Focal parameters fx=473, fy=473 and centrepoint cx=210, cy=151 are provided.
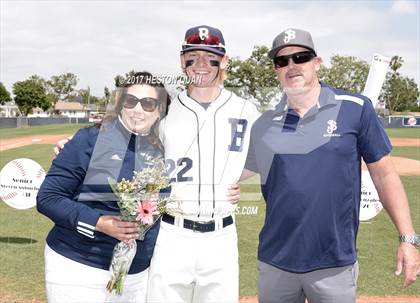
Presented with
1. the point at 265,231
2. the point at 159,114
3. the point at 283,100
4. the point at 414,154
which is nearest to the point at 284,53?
the point at 283,100

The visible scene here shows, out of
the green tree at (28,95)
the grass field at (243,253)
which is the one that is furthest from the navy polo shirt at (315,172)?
the green tree at (28,95)

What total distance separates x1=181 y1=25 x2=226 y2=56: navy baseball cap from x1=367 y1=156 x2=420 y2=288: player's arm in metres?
1.47

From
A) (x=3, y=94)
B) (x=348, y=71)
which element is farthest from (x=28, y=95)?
(x=348, y=71)

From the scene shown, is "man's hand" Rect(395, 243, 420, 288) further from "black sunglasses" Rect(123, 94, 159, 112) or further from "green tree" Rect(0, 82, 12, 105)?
"green tree" Rect(0, 82, 12, 105)

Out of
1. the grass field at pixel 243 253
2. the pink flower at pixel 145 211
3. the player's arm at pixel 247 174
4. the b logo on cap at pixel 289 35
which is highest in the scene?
the b logo on cap at pixel 289 35

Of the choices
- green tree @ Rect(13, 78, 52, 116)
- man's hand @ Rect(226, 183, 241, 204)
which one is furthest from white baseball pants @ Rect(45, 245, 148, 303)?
green tree @ Rect(13, 78, 52, 116)

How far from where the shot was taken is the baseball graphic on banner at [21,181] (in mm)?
8570

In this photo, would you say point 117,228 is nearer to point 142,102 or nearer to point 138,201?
point 138,201

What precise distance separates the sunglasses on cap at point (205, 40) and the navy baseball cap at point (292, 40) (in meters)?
0.60

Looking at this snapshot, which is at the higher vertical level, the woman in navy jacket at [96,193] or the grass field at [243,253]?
the woman in navy jacket at [96,193]

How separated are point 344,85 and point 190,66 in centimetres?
7359

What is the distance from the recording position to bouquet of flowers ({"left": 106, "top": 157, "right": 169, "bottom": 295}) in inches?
118

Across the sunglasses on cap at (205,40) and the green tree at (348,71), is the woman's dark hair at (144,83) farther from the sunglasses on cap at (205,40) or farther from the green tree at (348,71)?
the green tree at (348,71)

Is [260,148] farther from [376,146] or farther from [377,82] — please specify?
[377,82]
